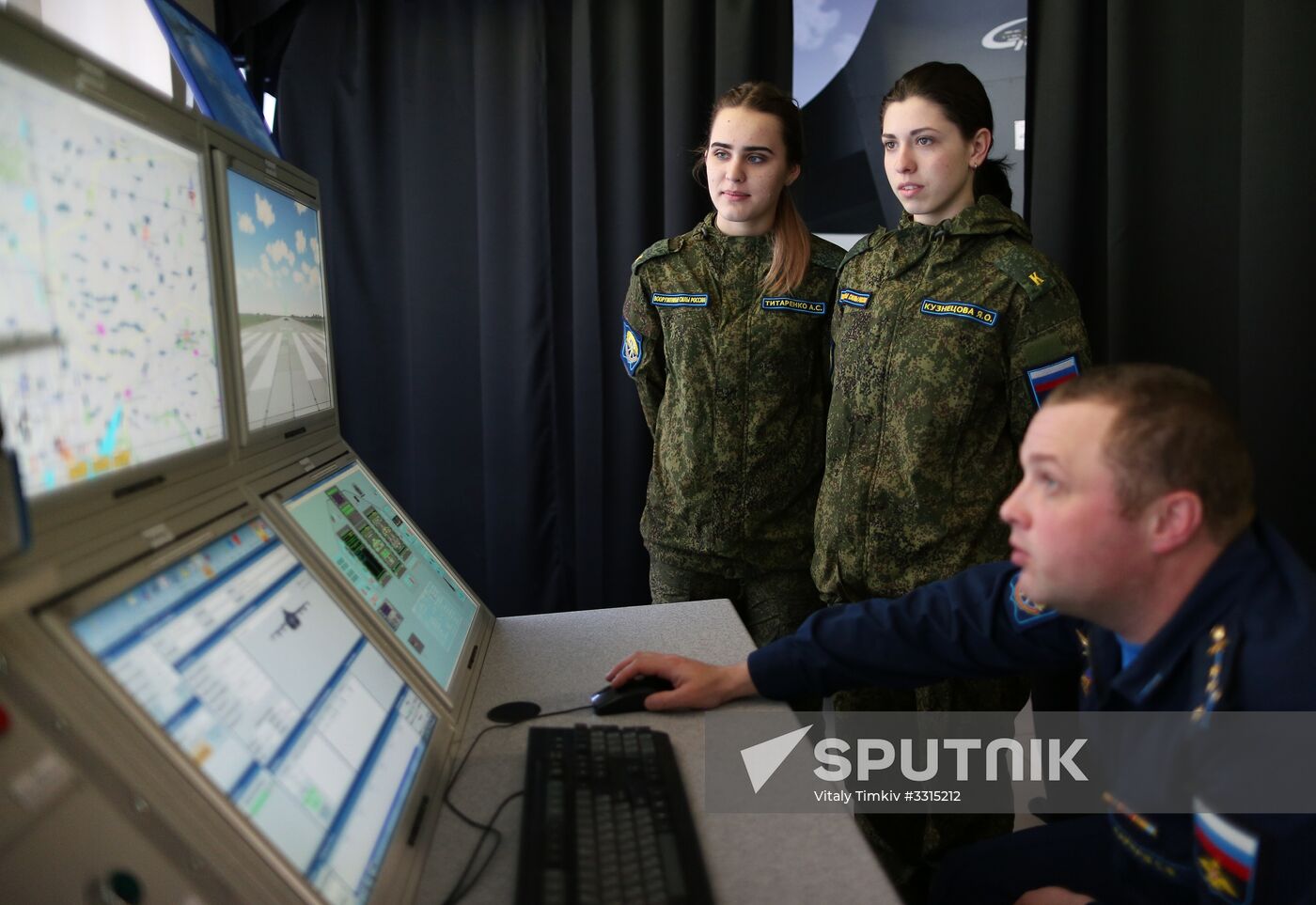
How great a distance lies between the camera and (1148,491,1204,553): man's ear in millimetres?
914

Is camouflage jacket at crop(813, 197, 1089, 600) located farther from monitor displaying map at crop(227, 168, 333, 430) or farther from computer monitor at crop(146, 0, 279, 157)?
computer monitor at crop(146, 0, 279, 157)

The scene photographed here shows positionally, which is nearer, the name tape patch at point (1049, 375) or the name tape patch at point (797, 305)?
the name tape patch at point (1049, 375)

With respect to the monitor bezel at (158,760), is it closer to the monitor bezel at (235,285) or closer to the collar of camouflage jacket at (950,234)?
the monitor bezel at (235,285)

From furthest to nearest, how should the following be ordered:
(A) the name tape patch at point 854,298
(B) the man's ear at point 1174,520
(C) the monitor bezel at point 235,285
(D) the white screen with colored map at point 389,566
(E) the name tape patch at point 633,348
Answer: (E) the name tape patch at point 633,348 → (A) the name tape patch at point 854,298 → (D) the white screen with colored map at point 389,566 → (C) the monitor bezel at point 235,285 → (B) the man's ear at point 1174,520

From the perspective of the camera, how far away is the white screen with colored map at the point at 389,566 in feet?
3.67

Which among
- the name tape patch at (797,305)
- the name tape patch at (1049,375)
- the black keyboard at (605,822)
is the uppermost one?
the name tape patch at (797,305)

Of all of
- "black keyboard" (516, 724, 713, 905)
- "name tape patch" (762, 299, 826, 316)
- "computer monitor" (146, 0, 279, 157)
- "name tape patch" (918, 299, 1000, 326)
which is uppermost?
"computer monitor" (146, 0, 279, 157)

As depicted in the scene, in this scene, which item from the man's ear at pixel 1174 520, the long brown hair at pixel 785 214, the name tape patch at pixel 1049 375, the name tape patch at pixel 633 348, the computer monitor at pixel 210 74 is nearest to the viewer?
the man's ear at pixel 1174 520

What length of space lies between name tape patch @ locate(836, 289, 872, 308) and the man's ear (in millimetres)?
994

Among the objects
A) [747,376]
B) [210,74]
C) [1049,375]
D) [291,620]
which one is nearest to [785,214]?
[747,376]

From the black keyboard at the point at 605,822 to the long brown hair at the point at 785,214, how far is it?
3.97 ft

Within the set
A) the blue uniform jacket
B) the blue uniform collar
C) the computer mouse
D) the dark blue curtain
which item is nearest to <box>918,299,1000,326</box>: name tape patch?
the dark blue curtain

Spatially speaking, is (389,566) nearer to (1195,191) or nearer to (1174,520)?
(1174,520)

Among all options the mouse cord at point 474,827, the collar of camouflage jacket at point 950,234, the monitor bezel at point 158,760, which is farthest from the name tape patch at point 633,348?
the monitor bezel at point 158,760
